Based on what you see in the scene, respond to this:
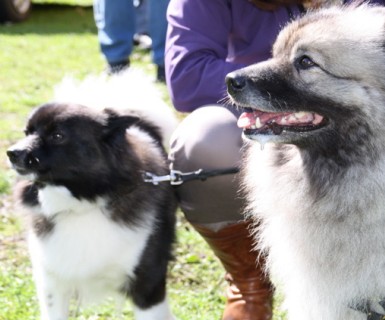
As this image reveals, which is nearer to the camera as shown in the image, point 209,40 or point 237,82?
point 237,82

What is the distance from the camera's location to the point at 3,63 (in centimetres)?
721

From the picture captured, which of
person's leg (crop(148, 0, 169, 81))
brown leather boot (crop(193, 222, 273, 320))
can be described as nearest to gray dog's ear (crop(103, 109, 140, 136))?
brown leather boot (crop(193, 222, 273, 320))

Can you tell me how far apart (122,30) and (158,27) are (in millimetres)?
313

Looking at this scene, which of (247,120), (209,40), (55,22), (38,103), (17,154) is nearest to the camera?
(247,120)

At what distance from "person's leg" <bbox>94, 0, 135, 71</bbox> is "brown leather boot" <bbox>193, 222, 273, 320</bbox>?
3512 mm

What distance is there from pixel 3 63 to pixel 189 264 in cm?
462

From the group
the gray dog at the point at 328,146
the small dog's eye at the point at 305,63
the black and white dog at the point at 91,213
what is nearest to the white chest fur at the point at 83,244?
the black and white dog at the point at 91,213

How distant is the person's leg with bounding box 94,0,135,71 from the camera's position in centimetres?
594

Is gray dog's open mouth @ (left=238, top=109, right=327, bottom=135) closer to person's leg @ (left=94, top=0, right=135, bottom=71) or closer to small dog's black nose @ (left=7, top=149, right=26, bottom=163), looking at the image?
small dog's black nose @ (left=7, top=149, right=26, bottom=163)

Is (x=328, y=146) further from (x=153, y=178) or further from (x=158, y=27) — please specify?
(x=158, y=27)

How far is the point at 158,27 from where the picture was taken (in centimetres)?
592

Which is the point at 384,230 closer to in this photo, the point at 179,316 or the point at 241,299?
the point at 241,299

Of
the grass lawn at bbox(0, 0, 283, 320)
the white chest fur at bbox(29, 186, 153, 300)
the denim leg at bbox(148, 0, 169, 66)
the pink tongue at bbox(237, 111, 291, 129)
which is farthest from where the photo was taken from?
the denim leg at bbox(148, 0, 169, 66)

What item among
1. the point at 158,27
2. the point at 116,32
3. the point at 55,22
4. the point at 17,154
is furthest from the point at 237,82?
the point at 55,22
